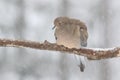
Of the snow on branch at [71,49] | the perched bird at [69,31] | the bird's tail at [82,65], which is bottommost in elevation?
the bird's tail at [82,65]

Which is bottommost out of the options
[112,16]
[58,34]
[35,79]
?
[35,79]

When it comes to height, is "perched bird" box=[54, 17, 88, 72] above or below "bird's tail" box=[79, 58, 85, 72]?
above

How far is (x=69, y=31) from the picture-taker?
1103 mm

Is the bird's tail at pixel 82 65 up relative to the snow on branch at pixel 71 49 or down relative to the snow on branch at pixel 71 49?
down

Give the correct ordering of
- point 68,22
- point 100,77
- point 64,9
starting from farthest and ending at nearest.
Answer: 1. point 64,9
2. point 100,77
3. point 68,22

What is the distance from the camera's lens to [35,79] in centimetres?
597

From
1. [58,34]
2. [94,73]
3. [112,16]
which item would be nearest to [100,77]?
[94,73]

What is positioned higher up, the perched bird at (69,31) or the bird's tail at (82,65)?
the perched bird at (69,31)

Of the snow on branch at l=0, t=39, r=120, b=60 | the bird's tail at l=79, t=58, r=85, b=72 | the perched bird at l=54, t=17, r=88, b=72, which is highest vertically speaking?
the perched bird at l=54, t=17, r=88, b=72

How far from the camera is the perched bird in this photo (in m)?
1.08

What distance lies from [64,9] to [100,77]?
3.62ft

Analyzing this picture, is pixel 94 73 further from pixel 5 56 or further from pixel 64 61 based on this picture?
pixel 5 56

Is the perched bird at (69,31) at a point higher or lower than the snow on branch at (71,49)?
higher

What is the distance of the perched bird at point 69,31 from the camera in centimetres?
108
